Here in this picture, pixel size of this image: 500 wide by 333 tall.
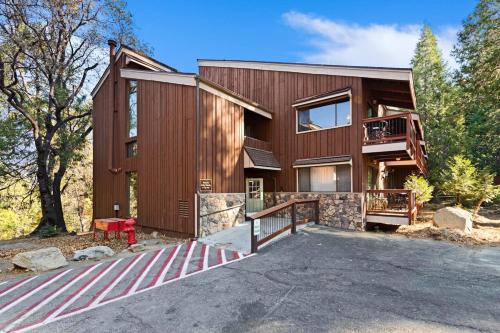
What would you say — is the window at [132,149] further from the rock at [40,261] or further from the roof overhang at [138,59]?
the rock at [40,261]

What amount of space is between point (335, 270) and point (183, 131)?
22.7ft

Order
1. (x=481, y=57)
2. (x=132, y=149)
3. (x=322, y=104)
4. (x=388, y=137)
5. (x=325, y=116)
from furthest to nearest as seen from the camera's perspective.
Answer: (x=481, y=57)
(x=132, y=149)
(x=322, y=104)
(x=325, y=116)
(x=388, y=137)

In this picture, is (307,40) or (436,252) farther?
(307,40)

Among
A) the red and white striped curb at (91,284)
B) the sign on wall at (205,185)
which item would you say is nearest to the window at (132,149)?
the sign on wall at (205,185)

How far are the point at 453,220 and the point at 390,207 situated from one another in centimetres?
261

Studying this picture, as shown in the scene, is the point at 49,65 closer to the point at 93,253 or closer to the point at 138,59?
the point at 138,59

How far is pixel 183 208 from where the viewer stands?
387 inches

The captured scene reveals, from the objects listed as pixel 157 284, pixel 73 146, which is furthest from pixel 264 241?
pixel 73 146

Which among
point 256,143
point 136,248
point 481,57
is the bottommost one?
point 136,248

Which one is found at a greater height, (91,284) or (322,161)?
(322,161)

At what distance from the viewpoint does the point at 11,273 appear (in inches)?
255

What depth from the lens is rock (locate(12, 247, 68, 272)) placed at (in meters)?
6.52

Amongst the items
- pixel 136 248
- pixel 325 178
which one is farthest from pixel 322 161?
pixel 136 248

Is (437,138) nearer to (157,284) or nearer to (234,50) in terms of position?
(234,50)
